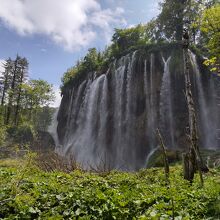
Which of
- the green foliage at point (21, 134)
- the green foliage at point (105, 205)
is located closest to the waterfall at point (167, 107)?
the green foliage at point (105, 205)

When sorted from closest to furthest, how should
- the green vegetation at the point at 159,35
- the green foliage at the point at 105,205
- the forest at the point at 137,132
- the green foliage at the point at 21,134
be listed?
the green foliage at the point at 105,205 → the forest at the point at 137,132 → the green vegetation at the point at 159,35 → the green foliage at the point at 21,134

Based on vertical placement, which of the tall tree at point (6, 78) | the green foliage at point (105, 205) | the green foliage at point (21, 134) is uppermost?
the tall tree at point (6, 78)

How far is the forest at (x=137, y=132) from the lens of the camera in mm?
6129

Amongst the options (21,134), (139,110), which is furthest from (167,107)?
(21,134)

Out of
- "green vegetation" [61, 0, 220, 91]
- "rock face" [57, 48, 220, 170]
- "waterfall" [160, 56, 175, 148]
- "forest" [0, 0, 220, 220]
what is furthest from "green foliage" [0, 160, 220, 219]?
"green vegetation" [61, 0, 220, 91]

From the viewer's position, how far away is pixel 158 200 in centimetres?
614

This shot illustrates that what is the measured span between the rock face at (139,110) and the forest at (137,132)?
0.33 feet

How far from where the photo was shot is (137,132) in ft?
95.8

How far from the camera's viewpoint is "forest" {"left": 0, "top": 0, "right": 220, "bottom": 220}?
613 centimetres

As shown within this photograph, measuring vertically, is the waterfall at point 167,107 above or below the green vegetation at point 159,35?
below

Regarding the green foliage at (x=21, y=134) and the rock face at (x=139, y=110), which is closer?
the rock face at (x=139, y=110)

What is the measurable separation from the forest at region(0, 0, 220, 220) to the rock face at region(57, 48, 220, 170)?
3.9 inches

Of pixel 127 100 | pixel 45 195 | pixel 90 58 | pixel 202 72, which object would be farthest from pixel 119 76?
pixel 45 195

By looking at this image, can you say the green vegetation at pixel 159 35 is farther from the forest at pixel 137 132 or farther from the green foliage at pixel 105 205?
the green foliage at pixel 105 205
